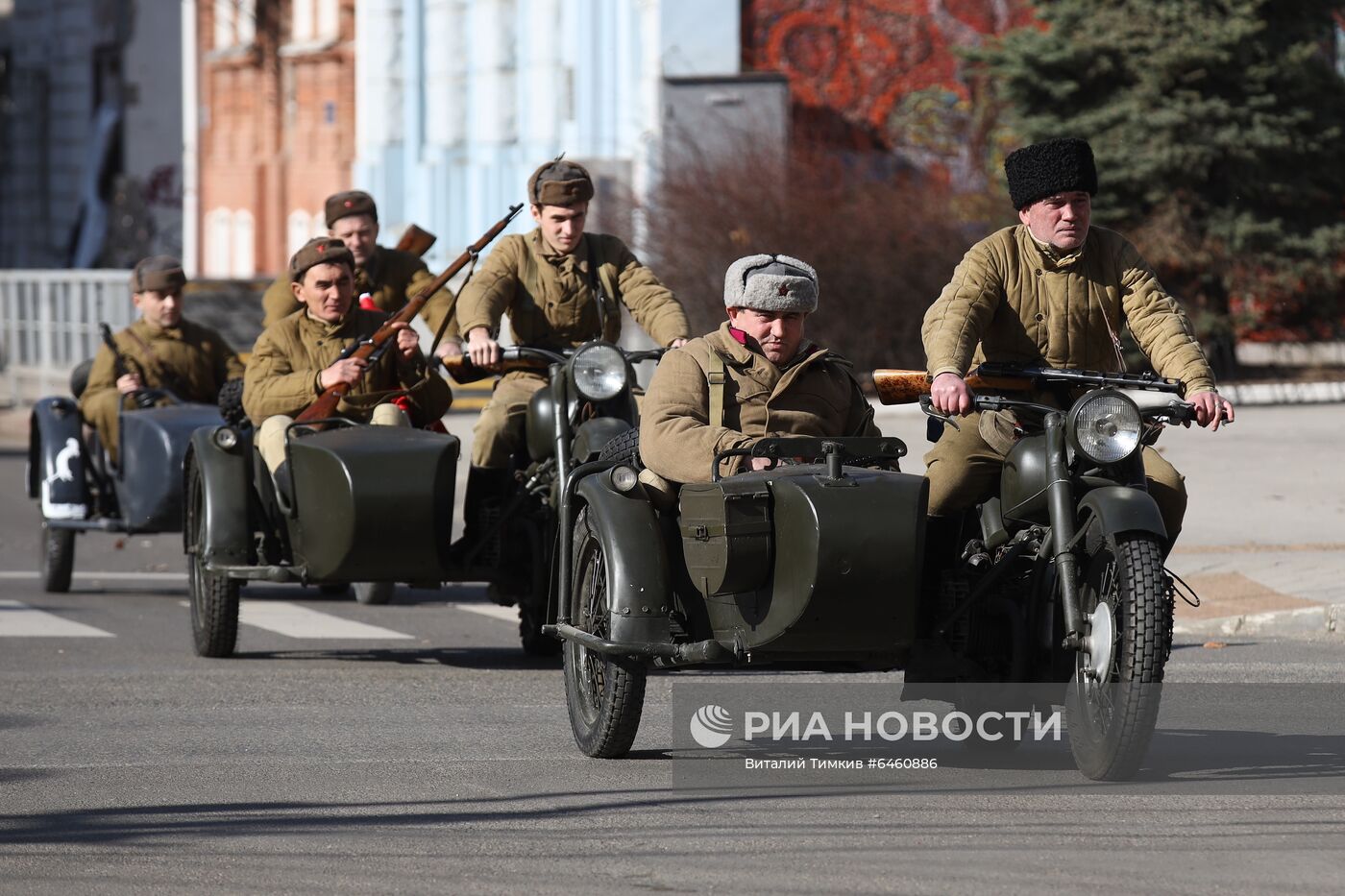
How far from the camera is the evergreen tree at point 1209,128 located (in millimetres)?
24609

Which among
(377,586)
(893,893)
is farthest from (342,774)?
(377,586)

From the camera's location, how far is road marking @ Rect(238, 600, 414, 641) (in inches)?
471

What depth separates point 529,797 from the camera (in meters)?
7.09

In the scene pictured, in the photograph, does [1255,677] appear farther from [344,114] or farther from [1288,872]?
[344,114]

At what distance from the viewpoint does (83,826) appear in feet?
22.0

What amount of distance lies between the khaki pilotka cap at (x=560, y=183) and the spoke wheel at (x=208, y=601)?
6.09ft

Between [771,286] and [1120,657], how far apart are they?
1.52 m

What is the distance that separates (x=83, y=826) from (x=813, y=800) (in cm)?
194

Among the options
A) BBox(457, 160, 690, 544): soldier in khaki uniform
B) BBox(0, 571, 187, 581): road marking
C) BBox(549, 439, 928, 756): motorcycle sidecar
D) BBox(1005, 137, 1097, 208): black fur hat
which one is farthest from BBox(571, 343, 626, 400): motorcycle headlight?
BBox(0, 571, 187, 581): road marking

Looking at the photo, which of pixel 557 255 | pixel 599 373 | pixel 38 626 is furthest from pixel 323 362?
pixel 38 626

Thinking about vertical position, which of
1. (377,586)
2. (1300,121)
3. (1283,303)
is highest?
(1300,121)

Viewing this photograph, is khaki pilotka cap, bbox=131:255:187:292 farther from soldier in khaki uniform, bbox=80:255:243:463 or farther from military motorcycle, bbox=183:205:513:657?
military motorcycle, bbox=183:205:513:657

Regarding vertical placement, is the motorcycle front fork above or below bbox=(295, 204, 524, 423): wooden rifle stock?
below

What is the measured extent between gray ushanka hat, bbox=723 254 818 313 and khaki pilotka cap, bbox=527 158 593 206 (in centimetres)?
321
